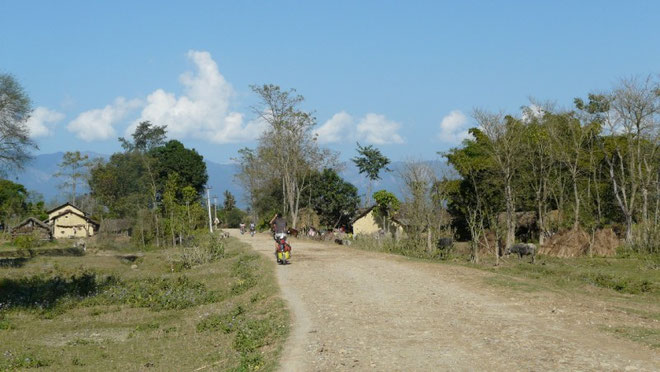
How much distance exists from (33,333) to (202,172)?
7625 centimetres

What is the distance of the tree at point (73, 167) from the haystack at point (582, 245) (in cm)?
7753

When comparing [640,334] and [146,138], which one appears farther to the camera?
[146,138]

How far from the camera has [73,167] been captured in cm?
9231

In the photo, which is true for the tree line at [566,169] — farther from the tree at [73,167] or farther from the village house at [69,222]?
the tree at [73,167]

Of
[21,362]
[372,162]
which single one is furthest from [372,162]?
[21,362]

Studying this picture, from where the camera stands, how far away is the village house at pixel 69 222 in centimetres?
7831

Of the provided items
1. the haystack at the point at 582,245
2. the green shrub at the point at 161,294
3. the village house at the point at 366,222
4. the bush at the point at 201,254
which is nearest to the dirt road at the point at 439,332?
the green shrub at the point at 161,294

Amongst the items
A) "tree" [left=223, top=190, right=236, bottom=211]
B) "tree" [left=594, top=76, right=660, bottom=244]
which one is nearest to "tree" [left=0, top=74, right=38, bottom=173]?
"tree" [left=594, top=76, right=660, bottom=244]

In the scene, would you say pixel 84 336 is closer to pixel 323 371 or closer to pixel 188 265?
pixel 323 371

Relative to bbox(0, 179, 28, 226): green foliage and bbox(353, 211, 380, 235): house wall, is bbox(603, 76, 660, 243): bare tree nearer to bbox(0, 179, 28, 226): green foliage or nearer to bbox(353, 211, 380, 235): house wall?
bbox(353, 211, 380, 235): house wall

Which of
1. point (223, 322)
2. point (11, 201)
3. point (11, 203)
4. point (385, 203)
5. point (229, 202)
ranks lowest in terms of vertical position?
point (223, 322)

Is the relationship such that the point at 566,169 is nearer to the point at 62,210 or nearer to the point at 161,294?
the point at 161,294

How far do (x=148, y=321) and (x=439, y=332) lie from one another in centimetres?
896

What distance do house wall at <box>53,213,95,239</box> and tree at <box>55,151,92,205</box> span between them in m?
14.5
